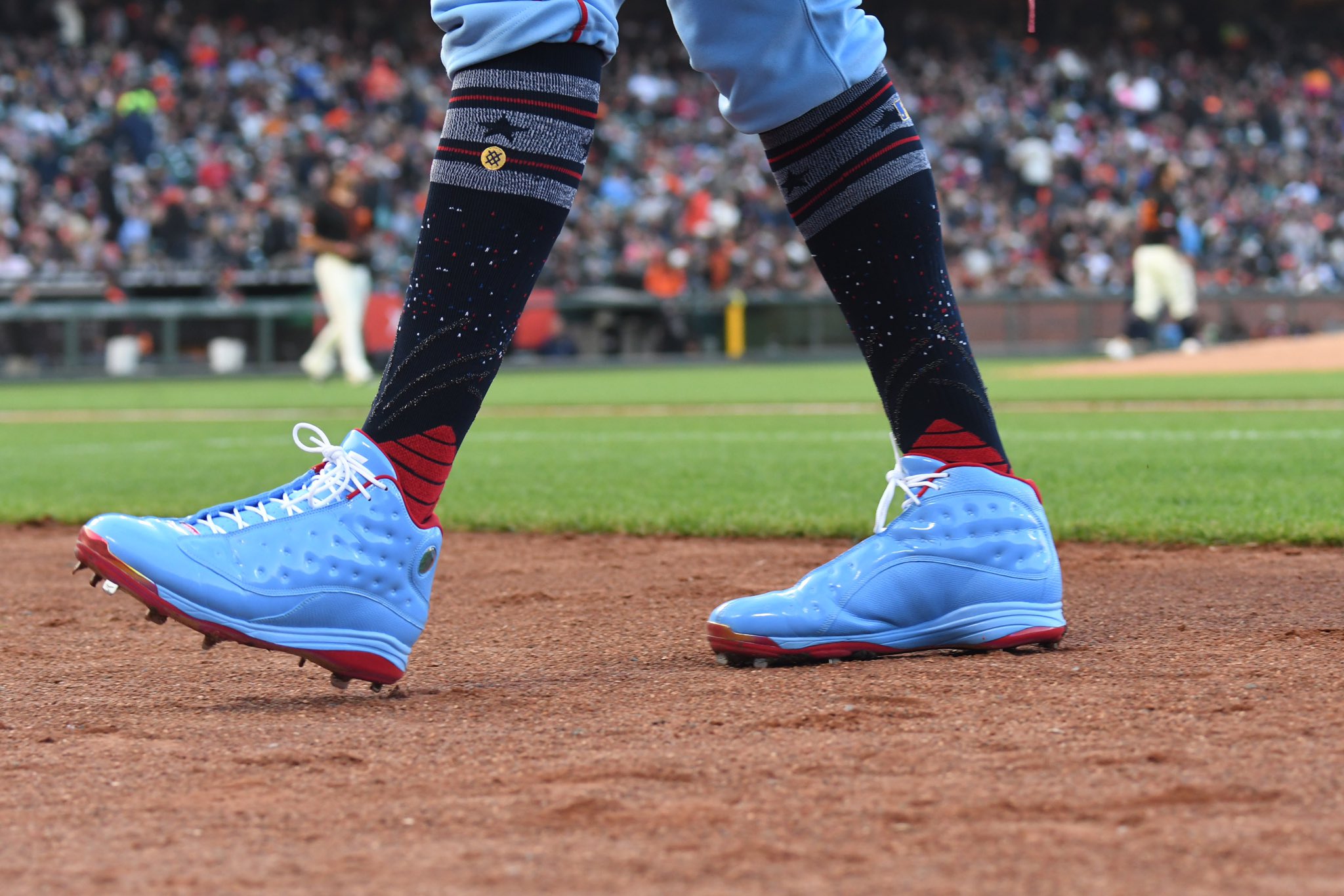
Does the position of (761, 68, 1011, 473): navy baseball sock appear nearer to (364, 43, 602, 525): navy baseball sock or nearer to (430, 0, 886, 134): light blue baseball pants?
(430, 0, 886, 134): light blue baseball pants

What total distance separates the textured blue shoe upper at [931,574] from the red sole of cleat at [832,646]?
0.03ft

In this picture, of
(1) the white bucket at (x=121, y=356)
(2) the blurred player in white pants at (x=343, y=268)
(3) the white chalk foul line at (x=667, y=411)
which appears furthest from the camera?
(1) the white bucket at (x=121, y=356)

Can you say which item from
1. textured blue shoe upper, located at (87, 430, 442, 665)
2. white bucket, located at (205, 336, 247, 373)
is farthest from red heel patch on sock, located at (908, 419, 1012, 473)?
white bucket, located at (205, 336, 247, 373)

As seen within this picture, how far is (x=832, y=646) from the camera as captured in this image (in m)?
1.93

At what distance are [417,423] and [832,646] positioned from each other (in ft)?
1.97

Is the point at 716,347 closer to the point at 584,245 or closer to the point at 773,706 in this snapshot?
the point at 584,245

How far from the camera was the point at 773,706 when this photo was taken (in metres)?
1.64

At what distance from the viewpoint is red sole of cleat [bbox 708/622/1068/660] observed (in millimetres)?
1902

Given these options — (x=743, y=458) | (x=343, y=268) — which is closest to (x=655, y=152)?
(x=343, y=268)

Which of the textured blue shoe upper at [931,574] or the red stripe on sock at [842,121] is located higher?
the red stripe on sock at [842,121]

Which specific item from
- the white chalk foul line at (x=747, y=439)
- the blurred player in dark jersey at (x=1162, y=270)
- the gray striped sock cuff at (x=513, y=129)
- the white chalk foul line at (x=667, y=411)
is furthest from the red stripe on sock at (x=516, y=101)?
the blurred player in dark jersey at (x=1162, y=270)

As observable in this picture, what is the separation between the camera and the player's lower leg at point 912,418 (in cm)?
197

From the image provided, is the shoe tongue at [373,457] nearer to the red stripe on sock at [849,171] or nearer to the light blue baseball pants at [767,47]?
the light blue baseball pants at [767,47]

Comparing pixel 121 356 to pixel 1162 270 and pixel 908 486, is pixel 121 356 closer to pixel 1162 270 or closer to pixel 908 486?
pixel 1162 270
